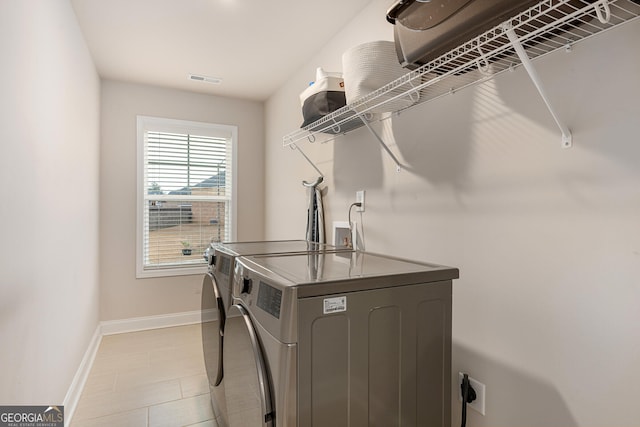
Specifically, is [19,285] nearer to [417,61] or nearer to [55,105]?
[55,105]

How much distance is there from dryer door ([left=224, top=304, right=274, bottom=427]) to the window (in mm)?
2441

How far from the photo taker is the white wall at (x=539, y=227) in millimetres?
1002

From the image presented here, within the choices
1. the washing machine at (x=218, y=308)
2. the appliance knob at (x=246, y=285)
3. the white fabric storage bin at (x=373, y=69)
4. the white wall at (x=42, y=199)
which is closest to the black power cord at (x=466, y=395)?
the washing machine at (x=218, y=308)

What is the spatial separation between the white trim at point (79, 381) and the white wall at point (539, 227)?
2.06m

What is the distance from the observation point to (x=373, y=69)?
59.6 inches

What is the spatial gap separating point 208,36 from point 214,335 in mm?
2054

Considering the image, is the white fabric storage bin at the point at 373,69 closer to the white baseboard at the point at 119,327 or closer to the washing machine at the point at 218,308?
the washing machine at the point at 218,308

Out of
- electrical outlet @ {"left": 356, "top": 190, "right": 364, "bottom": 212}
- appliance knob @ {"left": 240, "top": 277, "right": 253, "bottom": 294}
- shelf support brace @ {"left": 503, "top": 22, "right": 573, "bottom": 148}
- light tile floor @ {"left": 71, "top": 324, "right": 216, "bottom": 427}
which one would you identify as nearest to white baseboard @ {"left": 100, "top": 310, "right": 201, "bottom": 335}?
light tile floor @ {"left": 71, "top": 324, "right": 216, "bottom": 427}

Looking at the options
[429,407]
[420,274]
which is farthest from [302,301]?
[429,407]

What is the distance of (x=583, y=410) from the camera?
1.09m

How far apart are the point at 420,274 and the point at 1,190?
1.44m

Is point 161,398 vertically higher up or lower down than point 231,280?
lower down

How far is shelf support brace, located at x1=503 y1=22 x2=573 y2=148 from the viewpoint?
3.06 feet
